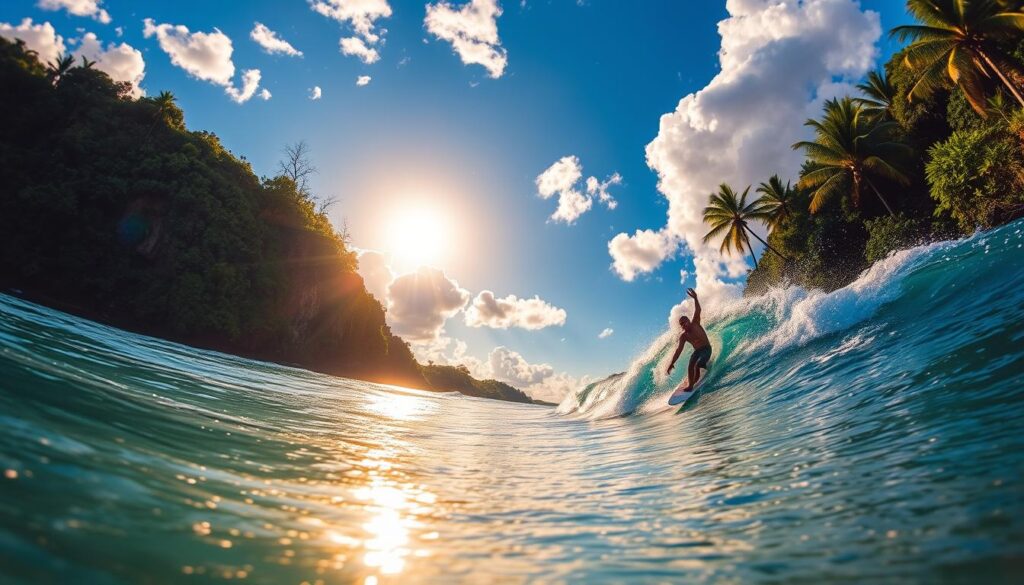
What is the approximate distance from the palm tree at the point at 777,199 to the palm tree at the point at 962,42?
12153mm

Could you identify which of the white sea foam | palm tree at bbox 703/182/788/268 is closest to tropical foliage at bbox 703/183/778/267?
palm tree at bbox 703/182/788/268

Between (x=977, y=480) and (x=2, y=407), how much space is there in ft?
15.7

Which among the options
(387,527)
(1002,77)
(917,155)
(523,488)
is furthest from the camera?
(917,155)

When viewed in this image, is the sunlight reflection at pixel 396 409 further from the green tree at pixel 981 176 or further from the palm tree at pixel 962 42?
the palm tree at pixel 962 42

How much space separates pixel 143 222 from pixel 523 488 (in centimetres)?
3630

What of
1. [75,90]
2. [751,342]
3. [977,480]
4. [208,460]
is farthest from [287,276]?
[977,480]

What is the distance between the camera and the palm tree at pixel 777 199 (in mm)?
33875

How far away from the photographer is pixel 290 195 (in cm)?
3853

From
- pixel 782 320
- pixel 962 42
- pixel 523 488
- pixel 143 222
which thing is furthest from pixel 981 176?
pixel 143 222

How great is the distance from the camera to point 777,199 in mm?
34125

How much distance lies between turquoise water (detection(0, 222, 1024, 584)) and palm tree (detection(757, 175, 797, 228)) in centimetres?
3197

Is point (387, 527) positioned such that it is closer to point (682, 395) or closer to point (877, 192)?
point (682, 395)

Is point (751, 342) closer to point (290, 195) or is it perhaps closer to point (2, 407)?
point (2, 407)

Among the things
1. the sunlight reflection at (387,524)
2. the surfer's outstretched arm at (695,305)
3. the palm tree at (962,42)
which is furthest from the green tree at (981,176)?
the sunlight reflection at (387,524)
